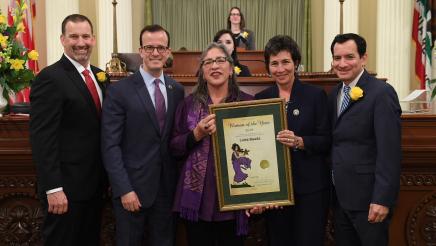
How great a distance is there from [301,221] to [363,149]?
1.80 ft

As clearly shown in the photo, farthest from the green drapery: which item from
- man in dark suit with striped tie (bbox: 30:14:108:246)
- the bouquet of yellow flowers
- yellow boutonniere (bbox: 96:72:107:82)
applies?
man in dark suit with striped tie (bbox: 30:14:108:246)

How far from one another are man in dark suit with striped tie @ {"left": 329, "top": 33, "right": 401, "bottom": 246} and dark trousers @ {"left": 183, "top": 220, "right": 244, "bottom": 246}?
65cm

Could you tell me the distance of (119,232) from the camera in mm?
2900

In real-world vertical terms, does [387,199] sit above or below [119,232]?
above

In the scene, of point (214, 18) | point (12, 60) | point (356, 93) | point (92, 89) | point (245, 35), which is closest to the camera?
point (356, 93)

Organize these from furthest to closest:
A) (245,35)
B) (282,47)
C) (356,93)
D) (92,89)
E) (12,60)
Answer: (245,35) < (12,60) < (92,89) < (282,47) < (356,93)

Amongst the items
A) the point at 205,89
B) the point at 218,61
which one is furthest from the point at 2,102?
the point at 218,61

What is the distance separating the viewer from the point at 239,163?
279 cm

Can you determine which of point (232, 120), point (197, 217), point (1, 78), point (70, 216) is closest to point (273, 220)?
point (197, 217)

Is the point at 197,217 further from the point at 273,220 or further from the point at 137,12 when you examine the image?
the point at 137,12

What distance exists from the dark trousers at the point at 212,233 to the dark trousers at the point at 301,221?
22 centimetres

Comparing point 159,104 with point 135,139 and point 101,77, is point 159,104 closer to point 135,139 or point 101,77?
point 135,139

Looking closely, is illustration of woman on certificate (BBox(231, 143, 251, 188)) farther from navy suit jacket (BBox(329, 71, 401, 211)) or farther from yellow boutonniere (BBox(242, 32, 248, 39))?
yellow boutonniere (BBox(242, 32, 248, 39))

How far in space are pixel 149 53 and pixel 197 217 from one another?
997 mm
